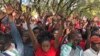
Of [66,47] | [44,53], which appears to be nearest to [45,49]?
[44,53]

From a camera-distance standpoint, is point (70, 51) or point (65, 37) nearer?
point (70, 51)

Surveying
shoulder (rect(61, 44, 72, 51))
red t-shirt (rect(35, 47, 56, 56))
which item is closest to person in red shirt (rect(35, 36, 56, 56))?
red t-shirt (rect(35, 47, 56, 56))

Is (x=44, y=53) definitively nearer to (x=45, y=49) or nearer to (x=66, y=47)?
(x=45, y=49)

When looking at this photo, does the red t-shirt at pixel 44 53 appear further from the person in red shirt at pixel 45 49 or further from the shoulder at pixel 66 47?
the shoulder at pixel 66 47

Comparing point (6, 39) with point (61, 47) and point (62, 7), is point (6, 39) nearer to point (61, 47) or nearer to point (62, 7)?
point (61, 47)

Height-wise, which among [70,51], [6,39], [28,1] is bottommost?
[70,51]

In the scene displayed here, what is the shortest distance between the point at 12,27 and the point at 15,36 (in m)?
0.23

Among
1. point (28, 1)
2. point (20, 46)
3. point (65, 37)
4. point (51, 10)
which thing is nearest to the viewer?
point (20, 46)

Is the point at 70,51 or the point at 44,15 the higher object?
the point at 44,15

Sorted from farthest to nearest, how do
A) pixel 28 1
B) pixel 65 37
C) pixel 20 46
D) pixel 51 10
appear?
pixel 51 10 → pixel 28 1 → pixel 65 37 → pixel 20 46

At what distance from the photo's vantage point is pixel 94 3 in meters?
13.3

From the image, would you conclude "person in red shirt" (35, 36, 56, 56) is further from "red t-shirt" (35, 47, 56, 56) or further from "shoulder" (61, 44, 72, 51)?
"shoulder" (61, 44, 72, 51)

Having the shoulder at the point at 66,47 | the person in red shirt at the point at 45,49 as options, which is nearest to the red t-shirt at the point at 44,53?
the person in red shirt at the point at 45,49

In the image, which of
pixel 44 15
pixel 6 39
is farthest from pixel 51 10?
pixel 6 39
